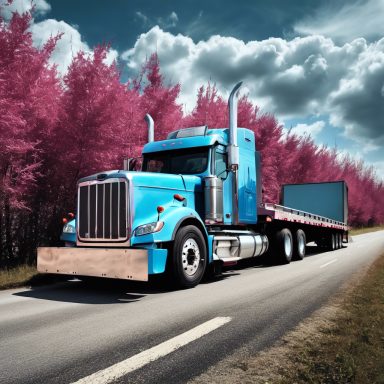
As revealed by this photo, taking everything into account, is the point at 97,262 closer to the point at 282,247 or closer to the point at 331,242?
the point at 282,247

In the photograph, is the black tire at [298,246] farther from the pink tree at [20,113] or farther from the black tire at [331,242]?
the pink tree at [20,113]

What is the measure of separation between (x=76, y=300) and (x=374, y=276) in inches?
246

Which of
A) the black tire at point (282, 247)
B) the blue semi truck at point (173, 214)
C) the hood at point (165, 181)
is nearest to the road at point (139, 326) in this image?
the blue semi truck at point (173, 214)

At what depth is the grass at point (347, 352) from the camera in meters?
2.98

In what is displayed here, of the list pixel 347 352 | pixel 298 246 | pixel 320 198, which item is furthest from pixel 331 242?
pixel 347 352

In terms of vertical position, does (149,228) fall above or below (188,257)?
above

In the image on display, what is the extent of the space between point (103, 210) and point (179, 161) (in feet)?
8.24

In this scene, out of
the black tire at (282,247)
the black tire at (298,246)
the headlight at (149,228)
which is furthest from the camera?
the black tire at (298,246)

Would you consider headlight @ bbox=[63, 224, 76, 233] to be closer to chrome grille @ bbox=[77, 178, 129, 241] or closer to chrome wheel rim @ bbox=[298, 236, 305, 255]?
chrome grille @ bbox=[77, 178, 129, 241]

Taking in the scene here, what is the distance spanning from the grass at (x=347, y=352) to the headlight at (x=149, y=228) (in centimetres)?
315

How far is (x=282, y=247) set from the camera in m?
11.8

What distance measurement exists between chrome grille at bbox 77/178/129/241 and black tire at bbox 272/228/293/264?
20.5 feet

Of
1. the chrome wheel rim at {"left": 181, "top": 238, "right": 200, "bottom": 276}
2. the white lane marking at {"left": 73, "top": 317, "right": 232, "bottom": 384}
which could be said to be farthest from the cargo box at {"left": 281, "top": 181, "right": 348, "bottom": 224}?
the white lane marking at {"left": 73, "top": 317, "right": 232, "bottom": 384}

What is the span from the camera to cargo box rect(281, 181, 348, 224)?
19062 mm
